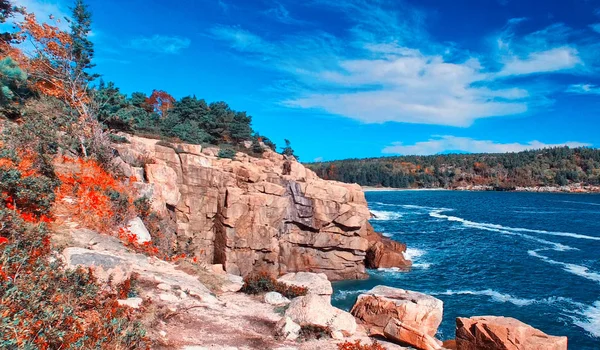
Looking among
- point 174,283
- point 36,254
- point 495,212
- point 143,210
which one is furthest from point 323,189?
point 495,212

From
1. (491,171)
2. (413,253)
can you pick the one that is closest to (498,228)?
(413,253)

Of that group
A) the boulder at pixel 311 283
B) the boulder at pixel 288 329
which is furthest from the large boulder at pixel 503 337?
the boulder at pixel 311 283

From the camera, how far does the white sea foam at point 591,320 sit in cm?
2033

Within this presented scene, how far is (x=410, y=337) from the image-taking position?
9.02m

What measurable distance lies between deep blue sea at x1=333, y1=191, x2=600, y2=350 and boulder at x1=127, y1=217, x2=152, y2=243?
14983 millimetres

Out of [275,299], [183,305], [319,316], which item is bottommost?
[275,299]

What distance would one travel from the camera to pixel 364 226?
32625 mm

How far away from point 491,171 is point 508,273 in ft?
492

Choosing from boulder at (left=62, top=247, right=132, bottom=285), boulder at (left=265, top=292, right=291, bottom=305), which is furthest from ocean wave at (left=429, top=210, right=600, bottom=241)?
boulder at (left=62, top=247, right=132, bottom=285)

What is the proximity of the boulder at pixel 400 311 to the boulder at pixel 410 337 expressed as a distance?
0.64 metres

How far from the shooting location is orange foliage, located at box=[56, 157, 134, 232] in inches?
482

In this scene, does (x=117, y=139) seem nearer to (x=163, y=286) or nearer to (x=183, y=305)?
(x=163, y=286)

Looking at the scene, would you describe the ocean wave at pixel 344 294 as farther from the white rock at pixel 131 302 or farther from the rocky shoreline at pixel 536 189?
the rocky shoreline at pixel 536 189

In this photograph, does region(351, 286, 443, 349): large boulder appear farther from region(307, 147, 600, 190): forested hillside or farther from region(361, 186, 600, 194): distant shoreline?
region(307, 147, 600, 190): forested hillside
